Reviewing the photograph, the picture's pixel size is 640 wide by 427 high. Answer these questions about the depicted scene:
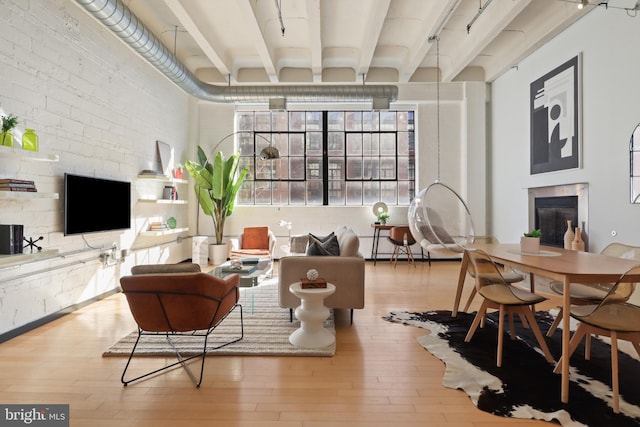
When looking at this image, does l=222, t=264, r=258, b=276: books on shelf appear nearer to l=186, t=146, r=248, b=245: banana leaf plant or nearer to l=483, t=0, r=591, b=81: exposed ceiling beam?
l=186, t=146, r=248, b=245: banana leaf plant

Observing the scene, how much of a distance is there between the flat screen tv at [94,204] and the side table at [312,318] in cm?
263

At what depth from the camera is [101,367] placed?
2.52 meters

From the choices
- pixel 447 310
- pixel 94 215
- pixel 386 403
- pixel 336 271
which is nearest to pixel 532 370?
pixel 386 403

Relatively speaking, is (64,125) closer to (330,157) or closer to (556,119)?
(330,157)

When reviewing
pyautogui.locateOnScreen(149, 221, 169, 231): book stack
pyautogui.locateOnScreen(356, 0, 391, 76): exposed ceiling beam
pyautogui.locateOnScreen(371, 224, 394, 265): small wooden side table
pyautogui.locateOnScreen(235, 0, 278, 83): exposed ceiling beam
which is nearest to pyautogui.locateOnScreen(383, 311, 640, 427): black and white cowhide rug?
pyautogui.locateOnScreen(371, 224, 394, 265): small wooden side table

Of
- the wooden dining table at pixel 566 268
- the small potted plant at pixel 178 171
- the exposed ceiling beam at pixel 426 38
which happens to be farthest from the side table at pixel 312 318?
the small potted plant at pixel 178 171

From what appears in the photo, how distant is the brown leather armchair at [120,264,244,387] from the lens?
2.25 m

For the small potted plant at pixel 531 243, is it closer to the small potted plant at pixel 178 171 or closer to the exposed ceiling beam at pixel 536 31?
the exposed ceiling beam at pixel 536 31

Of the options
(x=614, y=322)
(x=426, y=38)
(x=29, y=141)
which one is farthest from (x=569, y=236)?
(x=29, y=141)

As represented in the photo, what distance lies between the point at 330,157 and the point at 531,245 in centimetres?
500

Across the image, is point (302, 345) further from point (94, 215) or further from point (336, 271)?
point (94, 215)

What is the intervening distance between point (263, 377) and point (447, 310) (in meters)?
2.37

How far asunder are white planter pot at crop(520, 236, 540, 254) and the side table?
1769 millimetres

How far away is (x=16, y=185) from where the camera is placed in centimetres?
287
